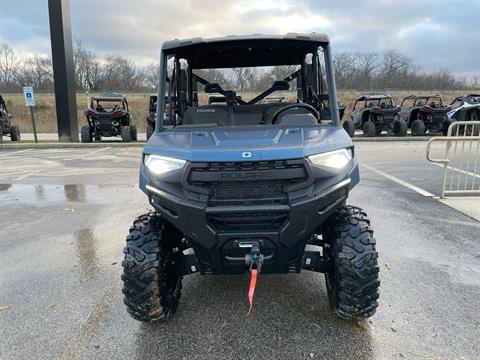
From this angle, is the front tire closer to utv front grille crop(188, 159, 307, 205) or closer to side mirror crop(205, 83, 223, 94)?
side mirror crop(205, 83, 223, 94)

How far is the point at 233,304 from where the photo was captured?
10.3 ft

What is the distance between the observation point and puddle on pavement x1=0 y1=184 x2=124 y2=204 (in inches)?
269

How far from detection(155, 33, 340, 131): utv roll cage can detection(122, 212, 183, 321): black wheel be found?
2.88ft

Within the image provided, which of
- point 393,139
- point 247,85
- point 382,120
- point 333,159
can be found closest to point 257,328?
point 333,159

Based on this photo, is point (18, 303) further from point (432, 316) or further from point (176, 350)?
point (432, 316)

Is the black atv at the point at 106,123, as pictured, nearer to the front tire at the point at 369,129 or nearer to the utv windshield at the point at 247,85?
the front tire at the point at 369,129

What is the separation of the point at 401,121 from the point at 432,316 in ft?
50.0

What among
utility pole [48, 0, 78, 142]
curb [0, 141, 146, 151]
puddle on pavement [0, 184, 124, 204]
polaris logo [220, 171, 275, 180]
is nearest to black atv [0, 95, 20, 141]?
curb [0, 141, 146, 151]

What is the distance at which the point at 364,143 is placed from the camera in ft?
51.8

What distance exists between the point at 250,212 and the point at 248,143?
1.44ft

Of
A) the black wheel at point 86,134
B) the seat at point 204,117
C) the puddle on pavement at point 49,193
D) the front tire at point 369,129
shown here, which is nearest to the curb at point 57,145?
the black wheel at point 86,134

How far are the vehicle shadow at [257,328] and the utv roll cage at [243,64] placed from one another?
4.84 feet

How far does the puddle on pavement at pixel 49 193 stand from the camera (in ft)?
22.4

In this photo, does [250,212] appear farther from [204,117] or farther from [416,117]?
[416,117]
